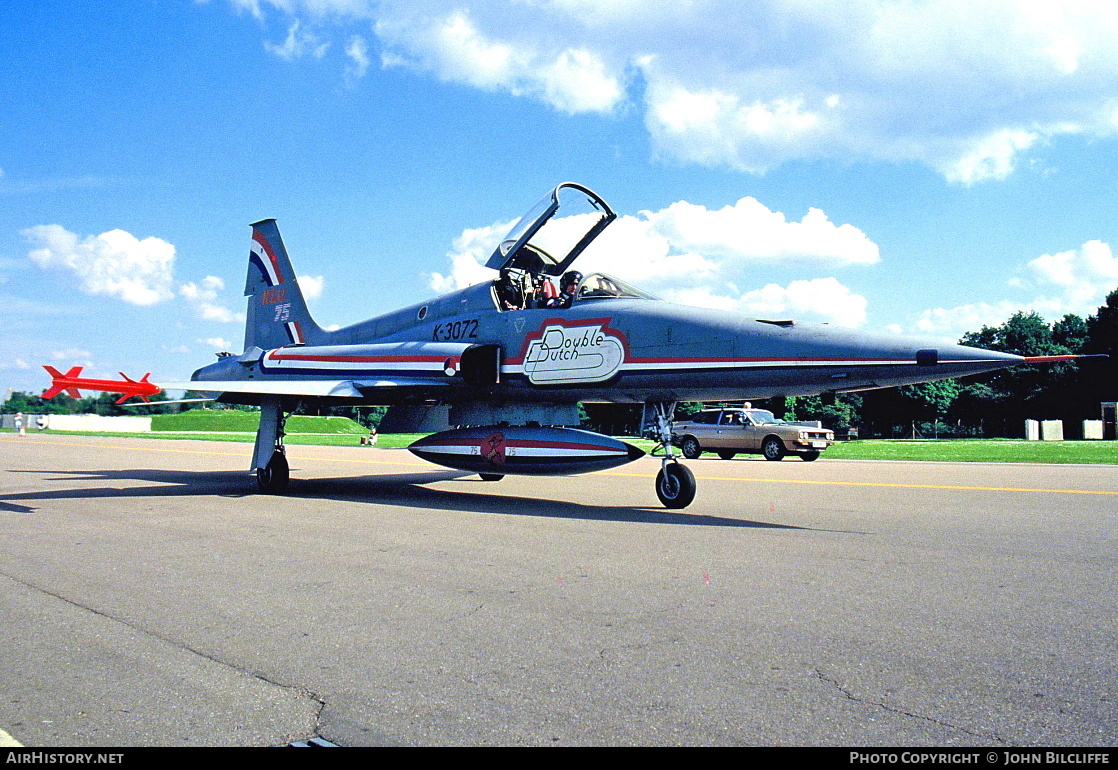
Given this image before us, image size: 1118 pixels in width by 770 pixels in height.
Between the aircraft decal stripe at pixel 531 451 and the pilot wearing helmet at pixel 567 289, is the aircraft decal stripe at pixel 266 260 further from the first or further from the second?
the pilot wearing helmet at pixel 567 289

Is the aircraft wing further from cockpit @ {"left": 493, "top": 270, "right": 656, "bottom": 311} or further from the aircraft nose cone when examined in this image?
the aircraft nose cone

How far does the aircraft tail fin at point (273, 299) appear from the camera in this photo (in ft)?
52.8

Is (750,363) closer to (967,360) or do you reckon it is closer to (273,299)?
(967,360)

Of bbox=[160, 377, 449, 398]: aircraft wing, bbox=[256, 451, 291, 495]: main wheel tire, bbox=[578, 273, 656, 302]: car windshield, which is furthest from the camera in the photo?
bbox=[256, 451, 291, 495]: main wheel tire

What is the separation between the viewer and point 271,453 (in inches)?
486

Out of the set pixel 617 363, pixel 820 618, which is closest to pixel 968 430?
pixel 617 363

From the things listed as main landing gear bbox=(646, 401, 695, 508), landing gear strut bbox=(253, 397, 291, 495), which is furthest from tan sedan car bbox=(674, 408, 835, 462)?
landing gear strut bbox=(253, 397, 291, 495)

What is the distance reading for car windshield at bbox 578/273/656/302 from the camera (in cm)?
1067

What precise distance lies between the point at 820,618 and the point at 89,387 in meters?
11.6

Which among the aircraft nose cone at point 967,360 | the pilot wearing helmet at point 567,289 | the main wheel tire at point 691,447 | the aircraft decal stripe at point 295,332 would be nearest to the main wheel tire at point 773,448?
the main wheel tire at point 691,447

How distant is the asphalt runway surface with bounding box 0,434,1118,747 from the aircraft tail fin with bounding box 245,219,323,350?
24.3ft
